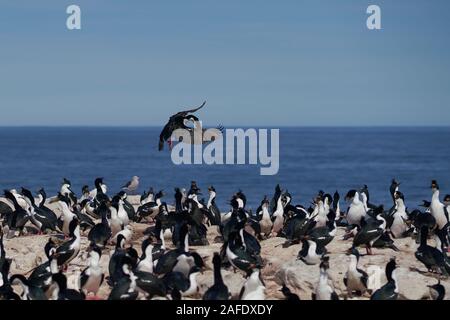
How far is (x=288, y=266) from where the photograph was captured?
57.6 ft

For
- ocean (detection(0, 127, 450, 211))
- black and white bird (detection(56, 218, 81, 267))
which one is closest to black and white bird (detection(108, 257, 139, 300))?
black and white bird (detection(56, 218, 81, 267))

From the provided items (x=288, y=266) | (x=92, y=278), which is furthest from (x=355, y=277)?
(x=92, y=278)

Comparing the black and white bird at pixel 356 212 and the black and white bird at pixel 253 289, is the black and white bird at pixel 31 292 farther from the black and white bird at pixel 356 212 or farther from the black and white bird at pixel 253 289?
the black and white bird at pixel 356 212

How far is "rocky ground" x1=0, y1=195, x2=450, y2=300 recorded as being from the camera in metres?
17.0

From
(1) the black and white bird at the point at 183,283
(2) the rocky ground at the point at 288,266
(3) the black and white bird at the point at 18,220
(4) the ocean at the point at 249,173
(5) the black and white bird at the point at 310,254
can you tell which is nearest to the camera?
(1) the black and white bird at the point at 183,283

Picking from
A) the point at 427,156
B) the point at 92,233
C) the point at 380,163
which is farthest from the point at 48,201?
the point at 427,156

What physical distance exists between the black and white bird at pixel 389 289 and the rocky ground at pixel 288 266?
77 cm

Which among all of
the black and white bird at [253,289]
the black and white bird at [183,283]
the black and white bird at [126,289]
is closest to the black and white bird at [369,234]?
the black and white bird at [253,289]

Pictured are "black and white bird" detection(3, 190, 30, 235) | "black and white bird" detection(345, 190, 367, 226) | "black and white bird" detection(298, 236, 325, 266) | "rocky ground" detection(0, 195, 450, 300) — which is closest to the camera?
"rocky ground" detection(0, 195, 450, 300)

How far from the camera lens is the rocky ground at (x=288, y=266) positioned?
16969mm

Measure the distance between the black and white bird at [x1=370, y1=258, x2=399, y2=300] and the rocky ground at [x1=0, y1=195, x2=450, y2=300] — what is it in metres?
0.77

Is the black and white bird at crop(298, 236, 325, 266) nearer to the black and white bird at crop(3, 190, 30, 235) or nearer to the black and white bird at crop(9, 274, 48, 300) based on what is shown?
the black and white bird at crop(9, 274, 48, 300)
